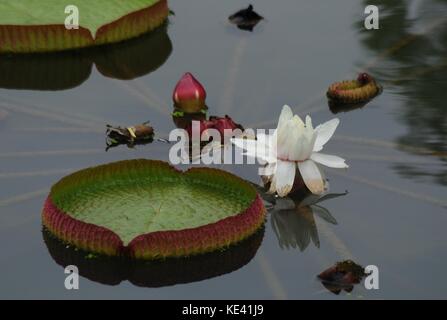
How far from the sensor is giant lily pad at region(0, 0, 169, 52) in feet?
18.1

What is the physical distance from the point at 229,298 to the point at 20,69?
2248mm

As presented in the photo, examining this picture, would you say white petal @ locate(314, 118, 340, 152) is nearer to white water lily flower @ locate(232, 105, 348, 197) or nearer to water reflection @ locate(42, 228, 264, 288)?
white water lily flower @ locate(232, 105, 348, 197)

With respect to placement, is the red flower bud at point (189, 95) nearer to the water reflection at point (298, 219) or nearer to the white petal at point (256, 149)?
the white petal at point (256, 149)

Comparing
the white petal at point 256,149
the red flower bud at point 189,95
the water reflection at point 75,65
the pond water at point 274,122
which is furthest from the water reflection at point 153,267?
the water reflection at point 75,65

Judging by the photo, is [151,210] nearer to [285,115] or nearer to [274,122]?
[285,115]

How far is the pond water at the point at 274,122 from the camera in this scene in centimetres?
382

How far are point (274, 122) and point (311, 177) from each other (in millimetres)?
640

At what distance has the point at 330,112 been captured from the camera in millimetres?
5039

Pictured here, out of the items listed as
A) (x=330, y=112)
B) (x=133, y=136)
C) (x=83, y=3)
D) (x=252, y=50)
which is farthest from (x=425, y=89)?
(x=83, y=3)

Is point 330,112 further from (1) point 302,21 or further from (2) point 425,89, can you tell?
(1) point 302,21

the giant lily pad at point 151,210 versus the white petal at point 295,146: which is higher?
the white petal at point 295,146

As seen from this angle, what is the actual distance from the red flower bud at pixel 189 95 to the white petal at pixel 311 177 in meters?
0.84

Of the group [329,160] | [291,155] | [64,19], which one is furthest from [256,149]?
[64,19]

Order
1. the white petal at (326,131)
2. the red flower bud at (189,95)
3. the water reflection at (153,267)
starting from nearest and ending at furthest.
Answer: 1. the water reflection at (153,267)
2. the white petal at (326,131)
3. the red flower bud at (189,95)
